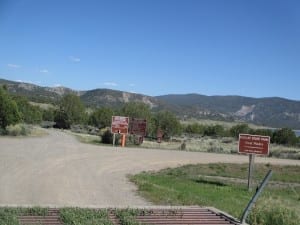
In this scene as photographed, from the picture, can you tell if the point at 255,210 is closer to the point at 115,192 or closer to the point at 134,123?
the point at 115,192

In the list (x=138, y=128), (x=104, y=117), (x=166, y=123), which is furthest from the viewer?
(x=104, y=117)

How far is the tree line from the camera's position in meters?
39.9

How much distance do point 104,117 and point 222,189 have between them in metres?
51.6

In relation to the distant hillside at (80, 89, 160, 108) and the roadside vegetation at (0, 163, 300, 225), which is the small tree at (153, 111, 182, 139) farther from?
the distant hillside at (80, 89, 160, 108)

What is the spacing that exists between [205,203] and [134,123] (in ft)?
87.0

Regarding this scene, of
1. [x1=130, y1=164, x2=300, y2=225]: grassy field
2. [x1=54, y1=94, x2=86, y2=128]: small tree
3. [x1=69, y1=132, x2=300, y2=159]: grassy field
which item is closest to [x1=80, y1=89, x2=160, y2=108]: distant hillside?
[x1=54, y1=94, x2=86, y2=128]: small tree

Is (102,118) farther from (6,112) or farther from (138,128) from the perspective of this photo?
(138,128)

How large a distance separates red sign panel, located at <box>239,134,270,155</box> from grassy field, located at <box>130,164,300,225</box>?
1221 millimetres

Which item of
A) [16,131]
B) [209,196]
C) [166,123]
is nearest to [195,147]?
[16,131]

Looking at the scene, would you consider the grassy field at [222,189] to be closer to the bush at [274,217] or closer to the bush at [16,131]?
the bush at [274,217]

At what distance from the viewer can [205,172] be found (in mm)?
22141

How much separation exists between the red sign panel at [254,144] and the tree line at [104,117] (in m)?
24.0

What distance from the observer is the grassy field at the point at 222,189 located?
1099cm

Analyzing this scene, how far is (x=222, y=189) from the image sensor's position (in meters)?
16.0
